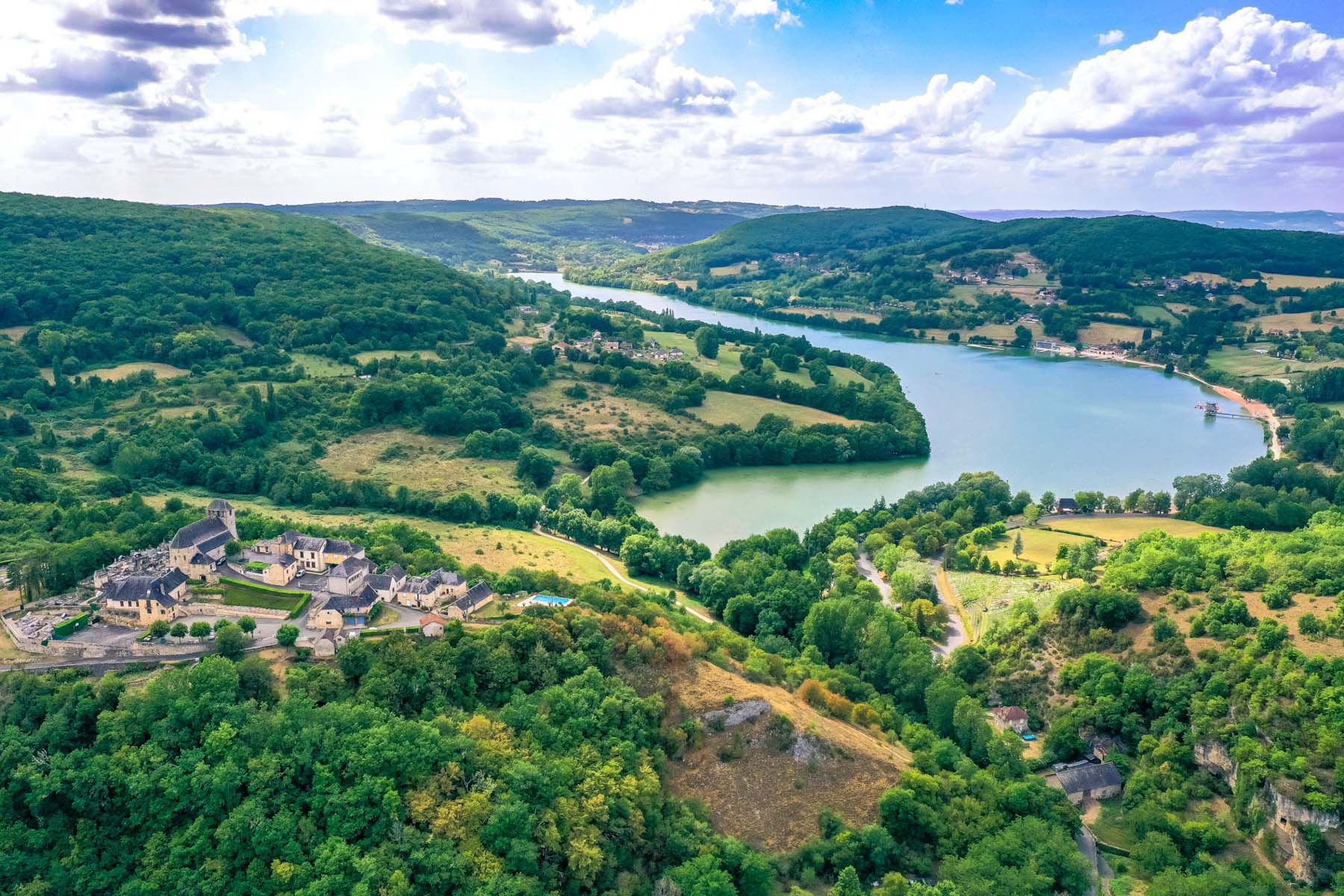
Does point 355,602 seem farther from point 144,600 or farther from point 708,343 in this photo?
point 708,343

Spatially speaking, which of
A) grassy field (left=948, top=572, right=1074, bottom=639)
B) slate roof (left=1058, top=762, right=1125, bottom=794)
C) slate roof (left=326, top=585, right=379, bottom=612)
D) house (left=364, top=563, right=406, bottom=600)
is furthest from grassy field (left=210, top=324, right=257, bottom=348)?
slate roof (left=1058, top=762, right=1125, bottom=794)

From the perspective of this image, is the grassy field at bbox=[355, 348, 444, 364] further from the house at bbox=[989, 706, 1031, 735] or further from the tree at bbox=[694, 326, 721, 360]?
the house at bbox=[989, 706, 1031, 735]

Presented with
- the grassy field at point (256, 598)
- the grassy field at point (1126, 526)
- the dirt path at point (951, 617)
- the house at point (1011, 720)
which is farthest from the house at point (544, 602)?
the grassy field at point (1126, 526)

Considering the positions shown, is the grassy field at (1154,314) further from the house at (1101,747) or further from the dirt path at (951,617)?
the house at (1101,747)

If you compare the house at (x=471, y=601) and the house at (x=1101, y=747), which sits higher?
the house at (x=471, y=601)

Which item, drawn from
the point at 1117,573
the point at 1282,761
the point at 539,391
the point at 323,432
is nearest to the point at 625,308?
the point at 539,391

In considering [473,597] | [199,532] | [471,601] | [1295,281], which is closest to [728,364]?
[473,597]
